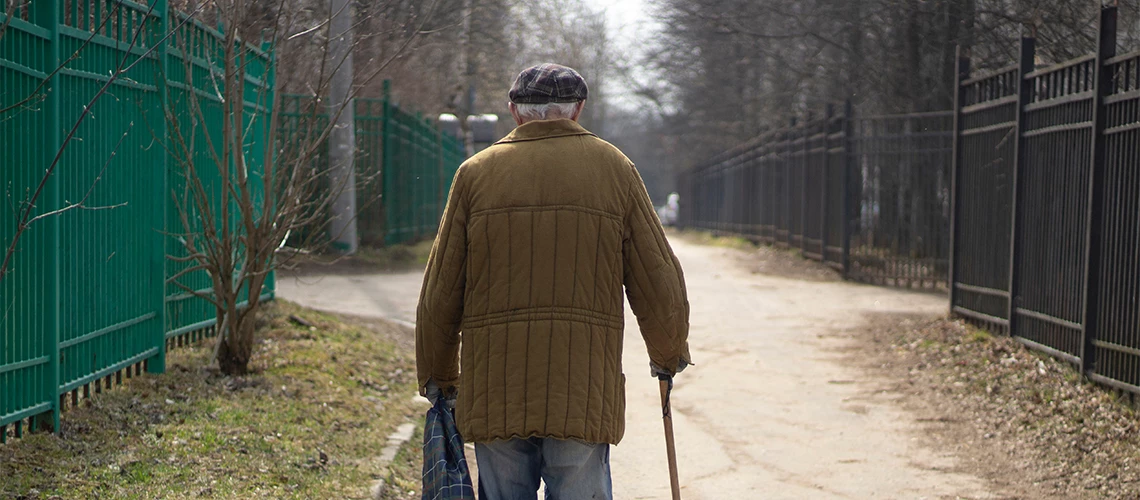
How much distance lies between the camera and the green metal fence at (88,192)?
4.77 meters

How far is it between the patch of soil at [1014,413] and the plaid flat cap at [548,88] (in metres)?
3.42

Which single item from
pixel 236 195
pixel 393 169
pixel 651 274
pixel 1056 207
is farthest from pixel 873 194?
pixel 651 274

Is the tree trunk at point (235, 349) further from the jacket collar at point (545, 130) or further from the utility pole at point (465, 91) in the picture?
the utility pole at point (465, 91)

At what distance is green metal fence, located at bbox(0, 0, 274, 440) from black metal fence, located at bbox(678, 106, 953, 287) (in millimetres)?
8307

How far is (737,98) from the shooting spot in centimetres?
3219

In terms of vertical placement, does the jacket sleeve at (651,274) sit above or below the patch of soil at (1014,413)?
above

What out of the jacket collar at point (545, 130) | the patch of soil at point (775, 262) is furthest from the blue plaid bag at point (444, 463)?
the patch of soil at point (775, 262)

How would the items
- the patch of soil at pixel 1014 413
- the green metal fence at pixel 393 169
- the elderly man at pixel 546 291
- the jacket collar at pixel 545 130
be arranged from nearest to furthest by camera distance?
the elderly man at pixel 546 291 → the jacket collar at pixel 545 130 → the patch of soil at pixel 1014 413 → the green metal fence at pixel 393 169

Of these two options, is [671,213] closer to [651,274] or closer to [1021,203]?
[1021,203]

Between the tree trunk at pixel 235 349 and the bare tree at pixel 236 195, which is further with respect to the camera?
the tree trunk at pixel 235 349

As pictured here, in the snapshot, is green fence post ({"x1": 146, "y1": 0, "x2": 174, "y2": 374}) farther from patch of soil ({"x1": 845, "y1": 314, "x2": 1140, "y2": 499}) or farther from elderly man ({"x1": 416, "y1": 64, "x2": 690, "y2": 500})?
patch of soil ({"x1": 845, "y1": 314, "x2": 1140, "y2": 499})

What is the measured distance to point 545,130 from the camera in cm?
337

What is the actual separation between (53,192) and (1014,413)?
5.38m

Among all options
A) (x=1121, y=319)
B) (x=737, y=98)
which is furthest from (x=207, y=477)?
(x=737, y=98)
